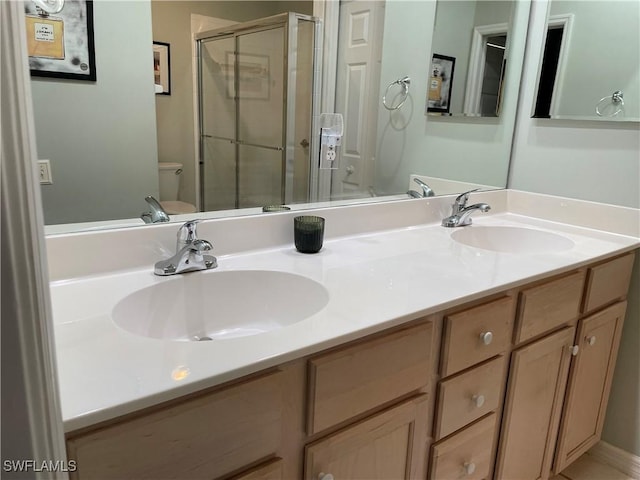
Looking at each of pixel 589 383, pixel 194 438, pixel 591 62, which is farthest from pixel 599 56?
pixel 194 438

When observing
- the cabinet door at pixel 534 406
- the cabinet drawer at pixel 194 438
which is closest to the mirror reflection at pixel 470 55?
the cabinet door at pixel 534 406

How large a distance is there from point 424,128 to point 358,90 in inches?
15.2

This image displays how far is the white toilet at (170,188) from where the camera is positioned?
1316 millimetres

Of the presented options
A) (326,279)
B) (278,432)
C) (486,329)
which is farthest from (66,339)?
(486,329)

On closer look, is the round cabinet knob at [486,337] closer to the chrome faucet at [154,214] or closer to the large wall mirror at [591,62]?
the chrome faucet at [154,214]

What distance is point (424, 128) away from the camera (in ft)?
6.50

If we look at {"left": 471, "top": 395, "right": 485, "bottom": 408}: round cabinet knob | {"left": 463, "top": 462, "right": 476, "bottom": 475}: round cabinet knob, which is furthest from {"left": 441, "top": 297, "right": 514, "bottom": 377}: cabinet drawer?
{"left": 463, "top": 462, "right": 476, "bottom": 475}: round cabinet knob

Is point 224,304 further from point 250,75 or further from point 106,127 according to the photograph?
point 250,75

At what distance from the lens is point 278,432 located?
2.84 ft

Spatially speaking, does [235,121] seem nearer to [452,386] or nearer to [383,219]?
[383,219]

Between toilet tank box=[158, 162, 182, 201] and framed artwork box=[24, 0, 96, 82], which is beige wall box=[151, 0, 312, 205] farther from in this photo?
framed artwork box=[24, 0, 96, 82]

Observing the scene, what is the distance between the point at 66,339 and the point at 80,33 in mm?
739

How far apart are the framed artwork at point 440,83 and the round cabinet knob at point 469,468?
130 cm

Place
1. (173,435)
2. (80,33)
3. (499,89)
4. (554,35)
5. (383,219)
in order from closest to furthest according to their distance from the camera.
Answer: (173,435) < (80,33) < (383,219) < (554,35) < (499,89)
